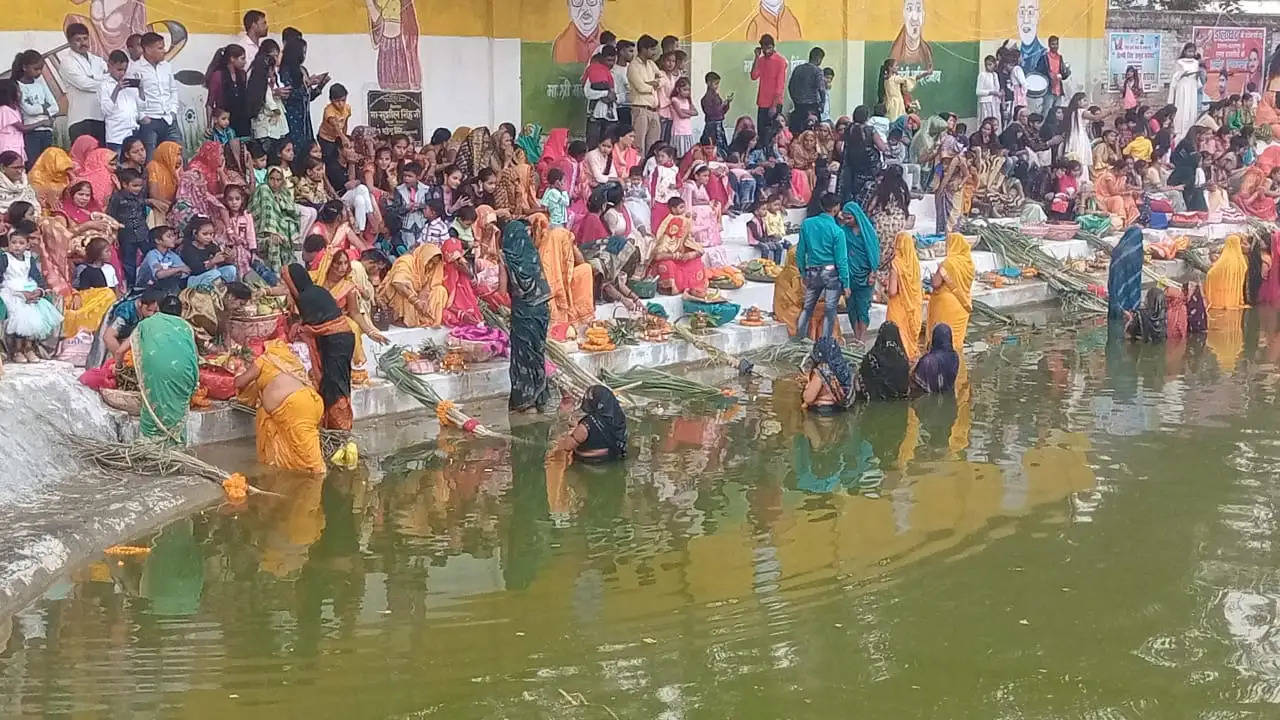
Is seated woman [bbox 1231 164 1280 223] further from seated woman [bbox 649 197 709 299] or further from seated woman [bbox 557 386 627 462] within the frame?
seated woman [bbox 557 386 627 462]

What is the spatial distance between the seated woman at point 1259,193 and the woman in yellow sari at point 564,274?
11.0 m


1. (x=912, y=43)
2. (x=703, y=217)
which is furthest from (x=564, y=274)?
(x=912, y=43)

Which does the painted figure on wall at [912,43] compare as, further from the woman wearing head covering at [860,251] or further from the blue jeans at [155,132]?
the blue jeans at [155,132]

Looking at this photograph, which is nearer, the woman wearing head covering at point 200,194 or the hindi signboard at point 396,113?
the woman wearing head covering at point 200,194

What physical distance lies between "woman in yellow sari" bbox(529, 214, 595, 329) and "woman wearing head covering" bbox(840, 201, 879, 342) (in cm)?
218

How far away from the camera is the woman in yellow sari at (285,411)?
31.4ft

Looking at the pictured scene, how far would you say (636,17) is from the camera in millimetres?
16984

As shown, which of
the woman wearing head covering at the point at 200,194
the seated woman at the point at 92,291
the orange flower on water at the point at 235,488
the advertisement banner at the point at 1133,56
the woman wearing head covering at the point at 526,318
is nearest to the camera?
the orange flower on water at the point at 235,488

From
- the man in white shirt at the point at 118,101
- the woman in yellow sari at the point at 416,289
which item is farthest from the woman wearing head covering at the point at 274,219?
the man in white shirt at the point at 118,101

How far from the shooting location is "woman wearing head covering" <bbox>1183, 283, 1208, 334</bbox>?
14.4 metres

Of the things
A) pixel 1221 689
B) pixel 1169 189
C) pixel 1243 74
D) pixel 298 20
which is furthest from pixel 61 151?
pixel 1243 74

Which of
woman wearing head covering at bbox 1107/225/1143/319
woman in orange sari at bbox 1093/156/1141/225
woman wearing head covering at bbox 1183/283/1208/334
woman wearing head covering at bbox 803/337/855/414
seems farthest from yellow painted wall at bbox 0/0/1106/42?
woman wearing head covering at bbox 1183/283/1208/334

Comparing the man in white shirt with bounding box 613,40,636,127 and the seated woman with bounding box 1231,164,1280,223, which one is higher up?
the man in white shirt with bounding box 613,40,636,127

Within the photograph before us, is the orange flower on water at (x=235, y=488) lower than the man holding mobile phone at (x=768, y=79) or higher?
lower
